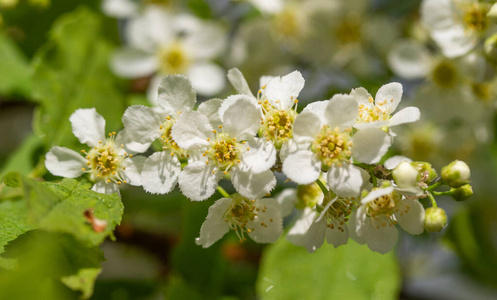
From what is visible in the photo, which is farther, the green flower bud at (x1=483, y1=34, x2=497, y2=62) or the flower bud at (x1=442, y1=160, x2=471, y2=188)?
the green flower bud at (x1=483, y1=34, x2=497, y2=62)

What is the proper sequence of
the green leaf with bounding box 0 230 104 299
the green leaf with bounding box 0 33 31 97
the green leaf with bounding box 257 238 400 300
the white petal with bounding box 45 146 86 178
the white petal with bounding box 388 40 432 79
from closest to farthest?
the green leaf with bounding box 0 230 104 299 < the white petal with bounding box 45 146 86 178 < the green leaf with bounding box 257 238 400 300 < the green leaf with bounding box 0 33 31 97 < the white petal with bounding box 388 40 432 79

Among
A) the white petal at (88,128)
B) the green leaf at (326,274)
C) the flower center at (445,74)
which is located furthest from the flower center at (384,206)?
the flower center at (445,74)

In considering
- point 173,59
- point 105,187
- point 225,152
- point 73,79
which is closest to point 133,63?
point 173,59

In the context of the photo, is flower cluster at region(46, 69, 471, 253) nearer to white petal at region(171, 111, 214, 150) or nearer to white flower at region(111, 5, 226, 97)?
white petal at region(171, 111, 214, 150)

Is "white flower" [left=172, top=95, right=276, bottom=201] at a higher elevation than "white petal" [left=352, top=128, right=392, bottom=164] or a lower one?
lower

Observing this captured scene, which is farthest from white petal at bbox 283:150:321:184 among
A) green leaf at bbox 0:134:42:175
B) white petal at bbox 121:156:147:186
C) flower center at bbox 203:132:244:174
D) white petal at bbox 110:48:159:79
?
white petal at bbox 110:48:159:79

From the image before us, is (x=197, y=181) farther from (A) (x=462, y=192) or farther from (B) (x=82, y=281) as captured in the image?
(A) (x=462, y=192)

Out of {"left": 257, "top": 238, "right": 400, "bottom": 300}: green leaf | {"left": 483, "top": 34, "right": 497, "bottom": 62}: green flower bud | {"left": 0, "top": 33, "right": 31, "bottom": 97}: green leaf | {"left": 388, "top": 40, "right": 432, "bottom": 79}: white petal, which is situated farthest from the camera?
{"left": 388, "top": 40, "right": 432, "bottom": 79}: white petal

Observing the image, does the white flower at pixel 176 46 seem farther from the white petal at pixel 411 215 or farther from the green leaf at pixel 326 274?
the white petal at pixel 411 215
